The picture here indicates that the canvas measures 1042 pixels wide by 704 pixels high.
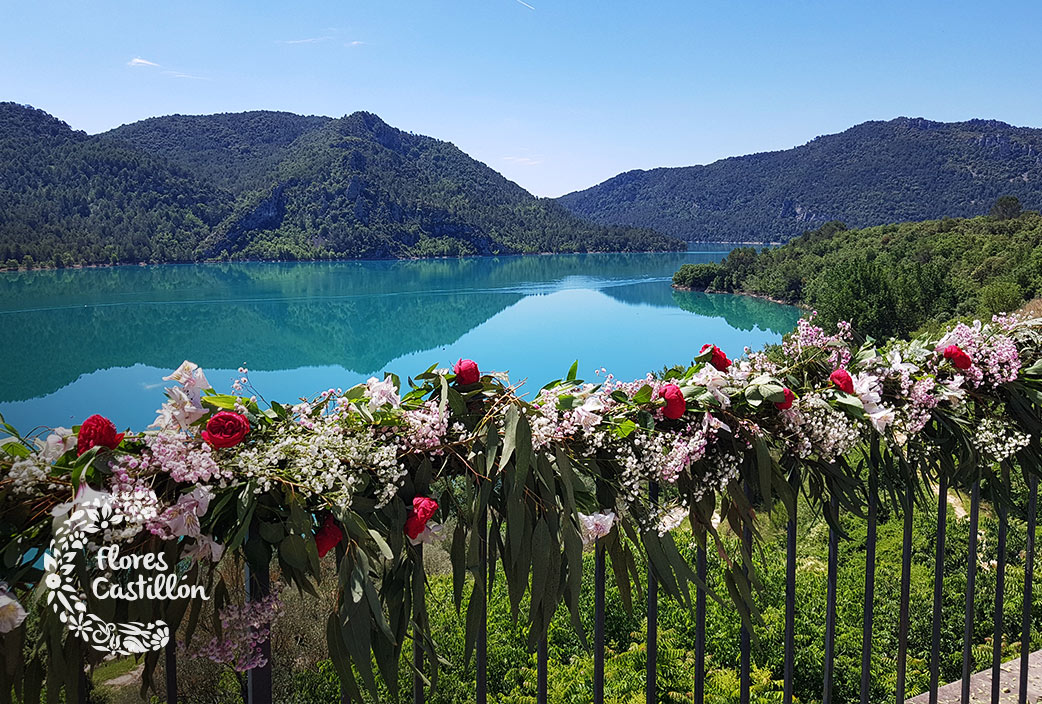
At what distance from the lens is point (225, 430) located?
924 mm

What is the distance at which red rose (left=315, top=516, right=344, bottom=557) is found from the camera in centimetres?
96

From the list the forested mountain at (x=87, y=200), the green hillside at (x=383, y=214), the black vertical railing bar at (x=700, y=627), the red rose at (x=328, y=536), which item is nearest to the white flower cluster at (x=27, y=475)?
the red rose at (x=328, y=536)

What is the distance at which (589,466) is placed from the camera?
3.58ft

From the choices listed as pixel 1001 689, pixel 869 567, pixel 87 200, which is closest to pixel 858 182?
pixel 87 200

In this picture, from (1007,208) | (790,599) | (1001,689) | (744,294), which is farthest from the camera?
(744,294)

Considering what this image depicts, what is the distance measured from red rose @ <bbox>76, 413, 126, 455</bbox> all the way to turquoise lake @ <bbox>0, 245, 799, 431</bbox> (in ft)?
100

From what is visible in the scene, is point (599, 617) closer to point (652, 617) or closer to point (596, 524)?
point (652, 617)

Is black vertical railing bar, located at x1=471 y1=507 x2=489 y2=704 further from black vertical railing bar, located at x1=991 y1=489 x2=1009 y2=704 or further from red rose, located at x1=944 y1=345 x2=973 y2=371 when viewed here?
black vertical railing bar, located at x1=991 y1=489 x2=1009 y2=704

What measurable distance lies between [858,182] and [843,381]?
109m

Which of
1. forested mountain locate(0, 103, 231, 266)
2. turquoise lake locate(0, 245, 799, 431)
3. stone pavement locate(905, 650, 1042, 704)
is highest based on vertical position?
forested mountain locate(0, 103, 231, 266)

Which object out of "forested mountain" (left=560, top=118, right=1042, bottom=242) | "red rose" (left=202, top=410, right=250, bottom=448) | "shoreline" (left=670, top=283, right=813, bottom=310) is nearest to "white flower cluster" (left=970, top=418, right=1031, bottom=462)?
"red rose" (left=202, top=410, right=250, bottom=448)

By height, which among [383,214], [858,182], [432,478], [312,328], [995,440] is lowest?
[312,328]

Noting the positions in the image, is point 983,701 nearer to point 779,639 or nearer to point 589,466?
point 589,466

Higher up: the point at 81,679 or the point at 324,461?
the point at 324,461
